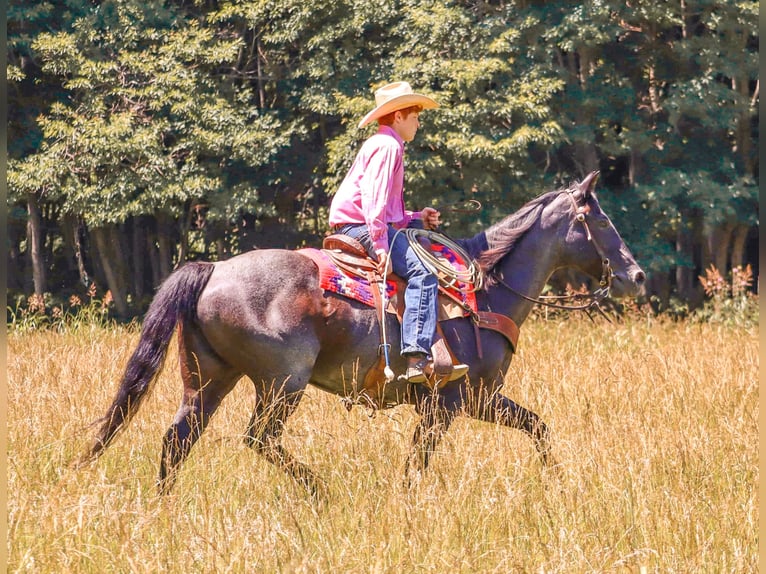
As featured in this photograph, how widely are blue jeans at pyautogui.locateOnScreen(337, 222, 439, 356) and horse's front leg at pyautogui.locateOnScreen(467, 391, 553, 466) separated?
445 mm

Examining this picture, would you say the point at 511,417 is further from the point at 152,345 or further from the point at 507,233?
the point at 152,345

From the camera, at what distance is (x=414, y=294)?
618 cm

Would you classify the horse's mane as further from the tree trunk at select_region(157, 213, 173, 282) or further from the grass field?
the tree trunk at select_region(157, 213, 173, 282)

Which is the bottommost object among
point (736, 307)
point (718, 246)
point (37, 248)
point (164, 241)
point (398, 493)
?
point (718, 246)

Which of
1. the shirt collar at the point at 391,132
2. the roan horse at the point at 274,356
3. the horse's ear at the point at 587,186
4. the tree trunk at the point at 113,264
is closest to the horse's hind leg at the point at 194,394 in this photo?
the roan horse at the point at 274,356

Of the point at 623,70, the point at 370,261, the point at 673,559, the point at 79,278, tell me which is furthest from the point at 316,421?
the point at 79,278

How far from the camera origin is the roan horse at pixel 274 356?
5887 millimetres

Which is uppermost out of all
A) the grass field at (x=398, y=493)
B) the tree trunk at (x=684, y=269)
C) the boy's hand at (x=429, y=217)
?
the boy's hand at (x=429, y=217)

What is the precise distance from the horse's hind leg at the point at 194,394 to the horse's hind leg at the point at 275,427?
9.1 inches

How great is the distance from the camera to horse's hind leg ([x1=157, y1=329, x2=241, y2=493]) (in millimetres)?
5867

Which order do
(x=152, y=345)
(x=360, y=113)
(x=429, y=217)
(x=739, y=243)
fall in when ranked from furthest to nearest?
(x=739, y=243)
(x=360, y=113)
(x=429, y=217)
(x=152, y=345)

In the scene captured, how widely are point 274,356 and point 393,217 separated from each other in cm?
112

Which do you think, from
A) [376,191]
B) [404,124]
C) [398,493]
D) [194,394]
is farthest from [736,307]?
[398,493]

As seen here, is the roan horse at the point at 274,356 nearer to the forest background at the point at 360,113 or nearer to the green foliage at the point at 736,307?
the green foliage at the point at 736,307
